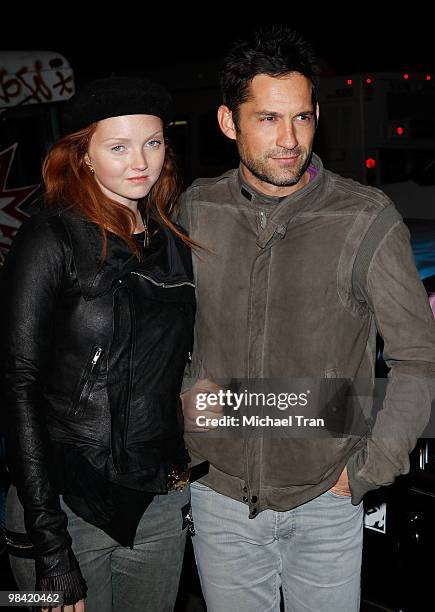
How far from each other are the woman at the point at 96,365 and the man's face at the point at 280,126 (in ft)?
0.90

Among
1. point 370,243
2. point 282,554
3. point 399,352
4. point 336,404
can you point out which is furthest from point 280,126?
point 282,554

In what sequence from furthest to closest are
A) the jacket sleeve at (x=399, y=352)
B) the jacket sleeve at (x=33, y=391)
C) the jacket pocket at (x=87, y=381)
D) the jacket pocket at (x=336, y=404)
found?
the jacket pocket at (x=336, y=404), the jacket sleeve at (x=399, y=352), the jacket pocket at (x=87, y=381), the jacket sleeve at (x=33, y=391)

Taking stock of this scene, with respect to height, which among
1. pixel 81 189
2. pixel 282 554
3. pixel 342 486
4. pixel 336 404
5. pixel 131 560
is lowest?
pixel 282 554

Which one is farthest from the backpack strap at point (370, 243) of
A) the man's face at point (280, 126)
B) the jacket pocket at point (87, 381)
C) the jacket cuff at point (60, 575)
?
the jacket cuff at point (60, 575)

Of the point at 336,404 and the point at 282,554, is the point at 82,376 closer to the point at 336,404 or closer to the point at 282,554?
the point at 336,404

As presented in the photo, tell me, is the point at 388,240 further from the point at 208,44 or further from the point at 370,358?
the point at 208,44

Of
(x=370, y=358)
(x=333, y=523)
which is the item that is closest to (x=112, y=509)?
(x=333, y=523)

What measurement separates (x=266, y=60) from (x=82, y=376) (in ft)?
3.53

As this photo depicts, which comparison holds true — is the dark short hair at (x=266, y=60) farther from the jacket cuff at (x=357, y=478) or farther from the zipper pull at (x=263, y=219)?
the jacket cuff at (x=357, y=478)

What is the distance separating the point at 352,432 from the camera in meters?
2.49

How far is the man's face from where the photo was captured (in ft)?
7.78

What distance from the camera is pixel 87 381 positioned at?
220 centimetres

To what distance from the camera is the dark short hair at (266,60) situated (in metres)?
2.40

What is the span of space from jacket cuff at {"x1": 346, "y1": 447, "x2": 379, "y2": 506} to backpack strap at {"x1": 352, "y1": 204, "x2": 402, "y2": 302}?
1.55 ft
